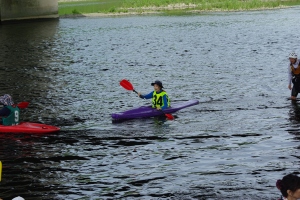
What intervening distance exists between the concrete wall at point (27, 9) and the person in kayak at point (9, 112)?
158 ft

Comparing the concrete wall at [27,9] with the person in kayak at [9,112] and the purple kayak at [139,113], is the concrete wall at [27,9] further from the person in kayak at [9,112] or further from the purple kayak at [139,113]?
the person in kayak at [9,112]

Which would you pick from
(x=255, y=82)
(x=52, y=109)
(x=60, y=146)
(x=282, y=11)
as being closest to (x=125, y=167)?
(x=60, y=146)

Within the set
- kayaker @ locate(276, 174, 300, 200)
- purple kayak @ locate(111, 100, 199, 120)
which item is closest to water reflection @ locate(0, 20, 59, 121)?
purple kayak @ locate(111, 100, 199, 120)

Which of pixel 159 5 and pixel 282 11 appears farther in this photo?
pixel 159 5

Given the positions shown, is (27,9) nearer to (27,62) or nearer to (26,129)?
(27,62)

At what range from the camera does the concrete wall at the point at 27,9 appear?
62.8 metres

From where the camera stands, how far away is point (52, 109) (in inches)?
775

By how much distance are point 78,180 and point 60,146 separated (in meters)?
2.80

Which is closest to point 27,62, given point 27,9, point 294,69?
point 294,69

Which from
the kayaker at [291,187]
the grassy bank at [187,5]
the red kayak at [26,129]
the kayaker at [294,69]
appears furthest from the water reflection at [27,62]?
the grassy bank at [187,5]

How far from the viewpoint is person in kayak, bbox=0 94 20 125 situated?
15812 mm

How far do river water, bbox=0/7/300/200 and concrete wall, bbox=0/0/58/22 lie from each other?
2420cm

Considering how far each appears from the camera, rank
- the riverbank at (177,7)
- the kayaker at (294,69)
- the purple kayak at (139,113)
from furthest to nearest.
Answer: the riverbank at (177,7) → the kayaker at (294,69) → the purple kayak at (139,113)

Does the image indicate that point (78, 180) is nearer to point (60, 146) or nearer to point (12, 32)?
point (60, 146)
